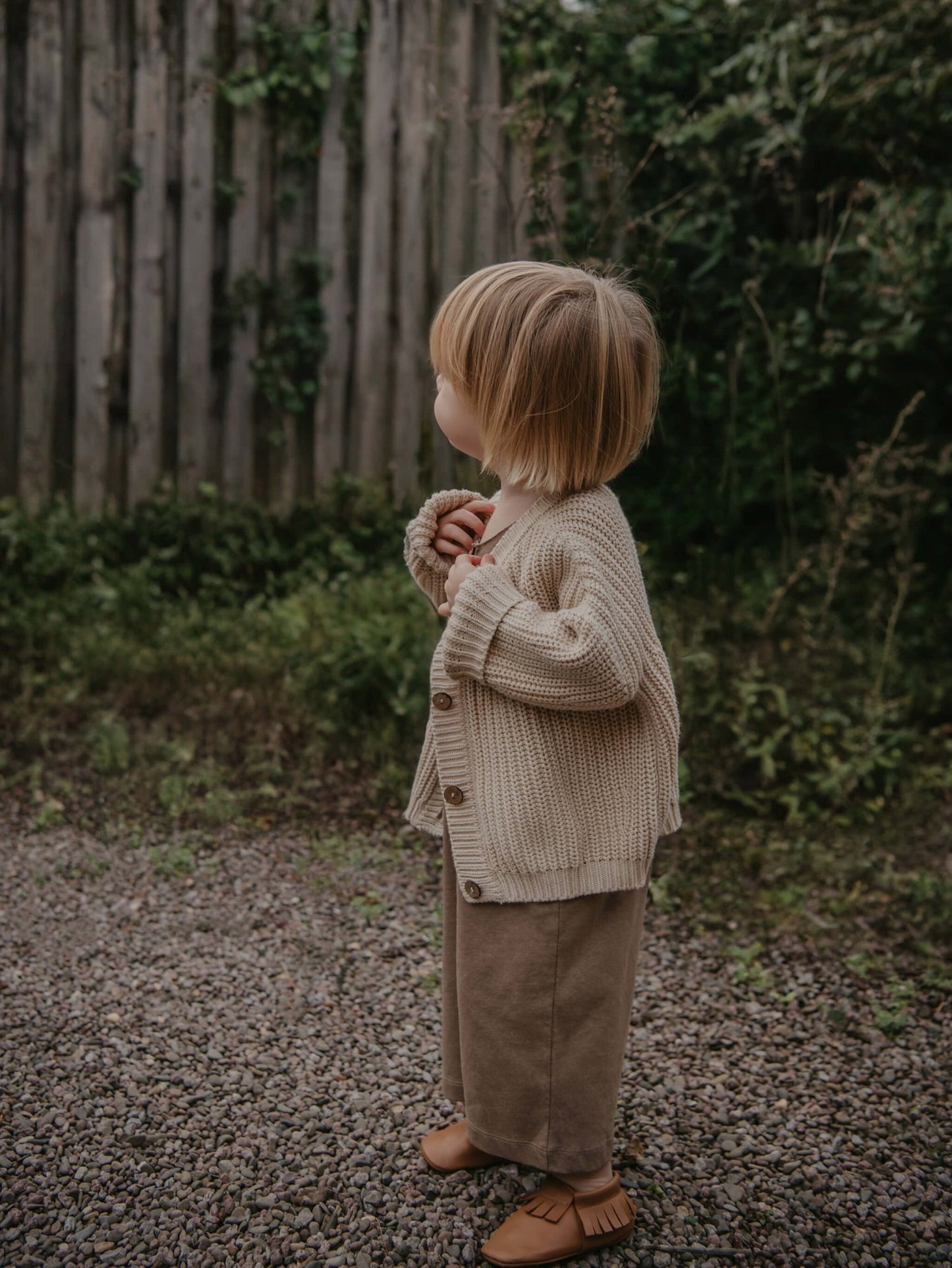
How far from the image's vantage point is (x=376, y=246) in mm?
4859

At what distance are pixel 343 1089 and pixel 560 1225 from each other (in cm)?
60

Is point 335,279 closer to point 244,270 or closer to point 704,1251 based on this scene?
point 244,270

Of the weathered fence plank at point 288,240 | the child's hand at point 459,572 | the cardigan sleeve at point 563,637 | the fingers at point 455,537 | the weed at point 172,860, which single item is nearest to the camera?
the cardigan sleeve at point 563,637

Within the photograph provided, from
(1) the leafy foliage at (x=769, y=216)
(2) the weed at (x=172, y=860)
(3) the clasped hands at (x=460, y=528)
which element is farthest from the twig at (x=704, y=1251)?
(1) the leafy foliage at (x=769, y=216)

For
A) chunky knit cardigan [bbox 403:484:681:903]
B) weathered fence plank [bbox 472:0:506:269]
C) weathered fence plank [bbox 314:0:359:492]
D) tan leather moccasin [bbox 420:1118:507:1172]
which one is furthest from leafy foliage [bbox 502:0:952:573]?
tan leather moccasin [bbox 420:1118:507:1172]

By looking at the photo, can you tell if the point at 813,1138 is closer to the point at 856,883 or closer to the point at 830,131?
the point at 856,883

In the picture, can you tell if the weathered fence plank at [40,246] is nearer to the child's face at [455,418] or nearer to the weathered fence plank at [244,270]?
the weathered fence plank at [244,270]

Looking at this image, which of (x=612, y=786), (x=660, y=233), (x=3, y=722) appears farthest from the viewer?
(x=3, y=722)

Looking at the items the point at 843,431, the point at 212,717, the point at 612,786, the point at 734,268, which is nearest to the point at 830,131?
the point at 734,268

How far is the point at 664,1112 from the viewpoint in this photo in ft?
7.34

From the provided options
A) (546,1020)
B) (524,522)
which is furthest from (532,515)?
(546,1020)

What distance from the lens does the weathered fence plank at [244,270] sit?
15.2 ft

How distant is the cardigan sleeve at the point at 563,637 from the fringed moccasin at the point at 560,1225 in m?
0.83

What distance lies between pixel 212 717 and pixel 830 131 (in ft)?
10.9
